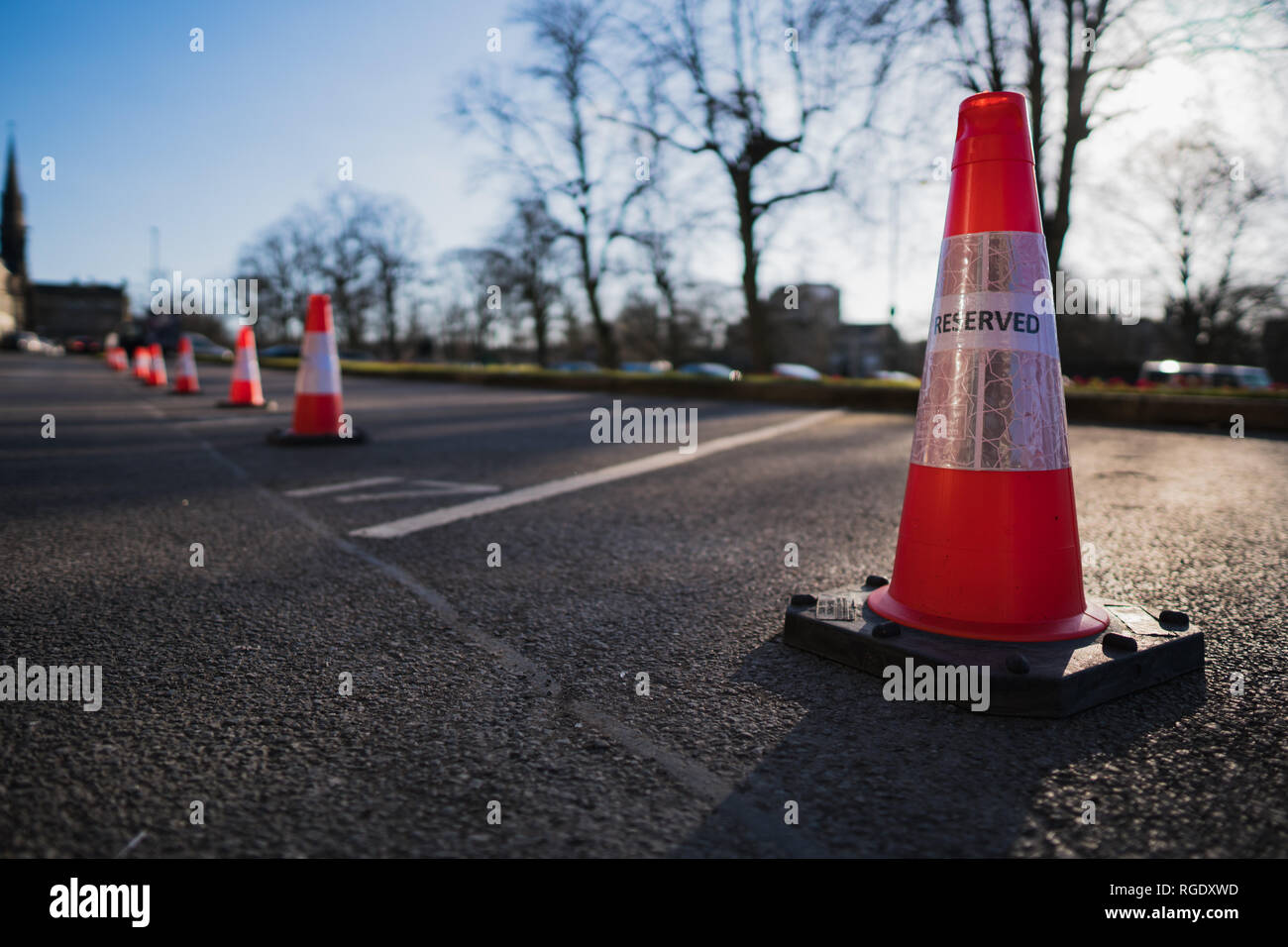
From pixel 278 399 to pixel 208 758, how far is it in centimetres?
1475

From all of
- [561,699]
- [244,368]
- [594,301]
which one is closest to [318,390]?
[244,368]

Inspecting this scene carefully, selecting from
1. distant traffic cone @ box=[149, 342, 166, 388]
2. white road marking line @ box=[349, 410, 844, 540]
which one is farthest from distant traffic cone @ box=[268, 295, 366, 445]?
distant traffic cone @ box=[149, 342, 166, 388]

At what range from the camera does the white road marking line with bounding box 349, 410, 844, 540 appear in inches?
179

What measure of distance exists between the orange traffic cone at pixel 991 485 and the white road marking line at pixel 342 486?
394 centimetres

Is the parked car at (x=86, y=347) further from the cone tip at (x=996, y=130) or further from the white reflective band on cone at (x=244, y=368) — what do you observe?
the cone tip at (x=996, y=130)

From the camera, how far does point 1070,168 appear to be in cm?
1694

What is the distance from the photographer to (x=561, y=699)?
2254 millimetres

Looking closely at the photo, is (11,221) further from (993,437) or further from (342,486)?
(993,437)

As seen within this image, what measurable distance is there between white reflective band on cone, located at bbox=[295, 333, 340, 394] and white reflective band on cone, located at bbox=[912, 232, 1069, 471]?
6.76m

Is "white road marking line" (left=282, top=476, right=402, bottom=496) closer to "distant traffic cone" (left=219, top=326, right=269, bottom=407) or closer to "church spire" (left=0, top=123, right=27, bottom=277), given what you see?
"distant traffic cone" (left=219, top=326, right=269, bottom=407)

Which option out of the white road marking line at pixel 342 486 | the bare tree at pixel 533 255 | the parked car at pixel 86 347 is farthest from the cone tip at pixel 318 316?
the parked car at pixel 86 347
